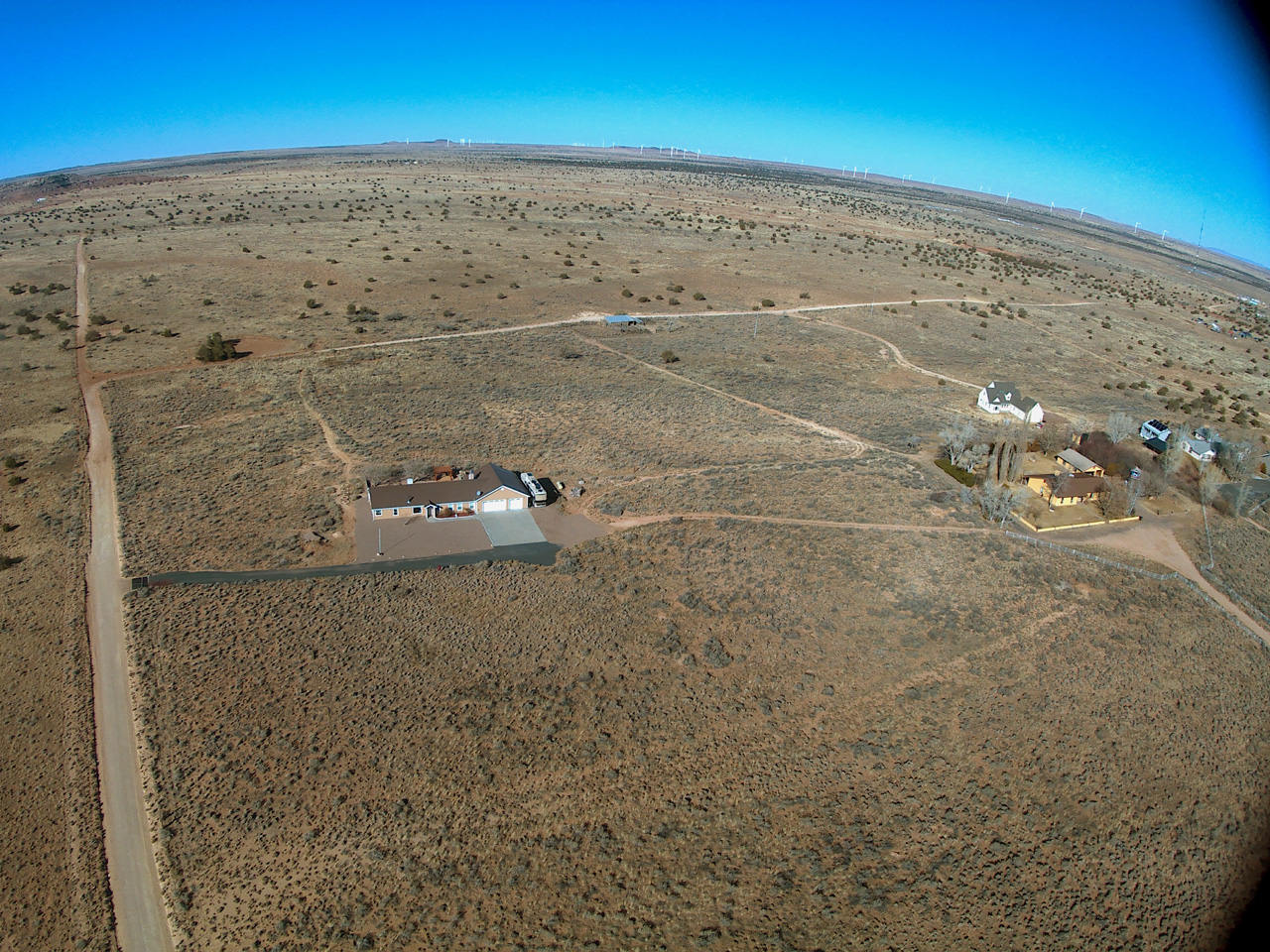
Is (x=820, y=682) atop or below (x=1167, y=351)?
below

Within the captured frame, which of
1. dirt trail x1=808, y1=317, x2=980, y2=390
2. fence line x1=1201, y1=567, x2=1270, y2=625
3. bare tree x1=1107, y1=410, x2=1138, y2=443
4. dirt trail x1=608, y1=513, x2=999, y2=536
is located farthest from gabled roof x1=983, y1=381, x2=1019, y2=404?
fence line x1=1201, y1=567, x2=1270, y2=625

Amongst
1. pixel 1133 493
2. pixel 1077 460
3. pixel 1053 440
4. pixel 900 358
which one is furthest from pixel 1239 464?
pixel 900 358

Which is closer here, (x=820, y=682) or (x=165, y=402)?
(x=820, y=682)

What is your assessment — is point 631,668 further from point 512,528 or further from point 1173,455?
point 1173,455

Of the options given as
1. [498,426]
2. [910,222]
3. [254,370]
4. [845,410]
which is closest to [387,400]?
[498,426]

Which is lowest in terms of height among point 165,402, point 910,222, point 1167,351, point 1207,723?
point 1207,723

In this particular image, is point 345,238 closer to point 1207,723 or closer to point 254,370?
point 254,370
